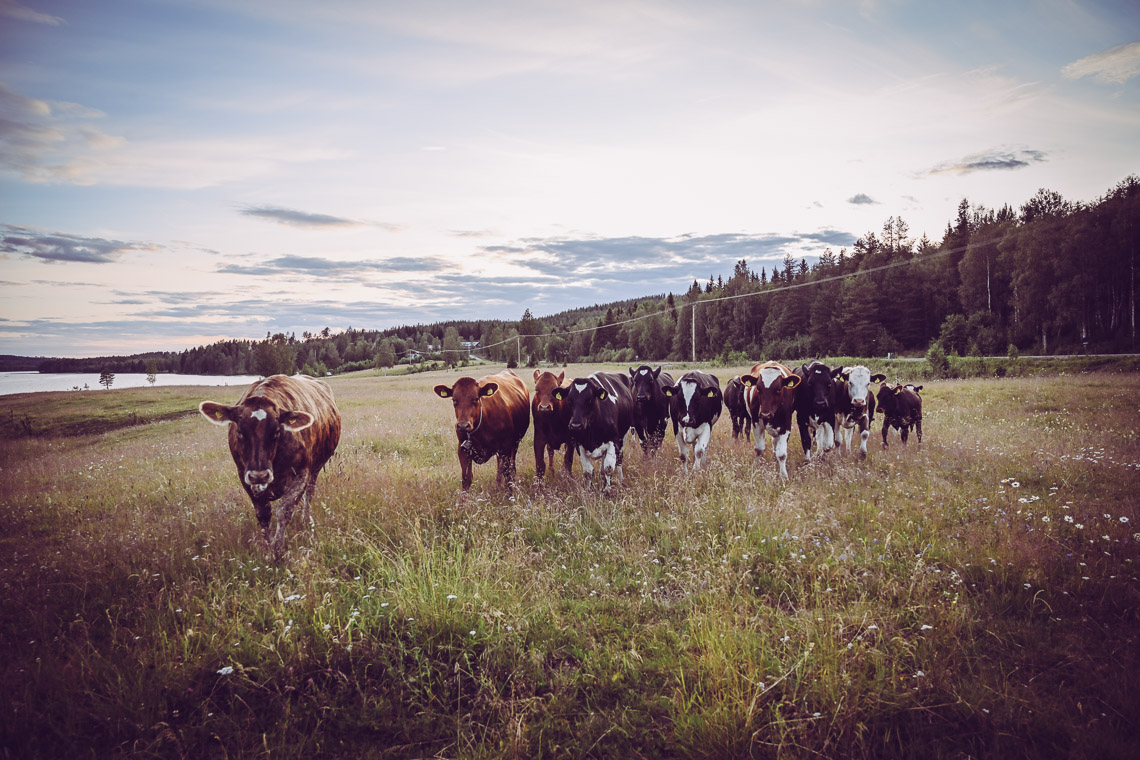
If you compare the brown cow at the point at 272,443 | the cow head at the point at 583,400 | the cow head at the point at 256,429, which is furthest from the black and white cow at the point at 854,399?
the cow head at the point at 256,429

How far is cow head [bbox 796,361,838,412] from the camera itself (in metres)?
11.1

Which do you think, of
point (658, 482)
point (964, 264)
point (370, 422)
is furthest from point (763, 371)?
point (964, 264)

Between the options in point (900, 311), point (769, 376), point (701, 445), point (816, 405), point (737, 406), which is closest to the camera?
point (701, 445)

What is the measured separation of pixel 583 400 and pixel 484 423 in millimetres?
1904

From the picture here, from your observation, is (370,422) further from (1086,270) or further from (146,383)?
(1086,270)

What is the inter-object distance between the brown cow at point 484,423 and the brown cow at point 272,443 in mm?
2235

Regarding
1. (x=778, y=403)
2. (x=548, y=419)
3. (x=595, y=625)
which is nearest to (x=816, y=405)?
(x=778, y=403)

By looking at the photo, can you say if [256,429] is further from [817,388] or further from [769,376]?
[817,388]

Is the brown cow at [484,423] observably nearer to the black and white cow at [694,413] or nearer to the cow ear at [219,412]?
the cow ear at [219,412]

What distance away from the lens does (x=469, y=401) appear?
8.72m

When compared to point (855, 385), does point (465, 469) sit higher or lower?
lower

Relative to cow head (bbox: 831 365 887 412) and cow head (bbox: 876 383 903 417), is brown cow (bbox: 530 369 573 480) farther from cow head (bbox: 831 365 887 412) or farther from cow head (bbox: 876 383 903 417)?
cow head (bbox: 876 383 903 417)

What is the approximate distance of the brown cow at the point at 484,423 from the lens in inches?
342

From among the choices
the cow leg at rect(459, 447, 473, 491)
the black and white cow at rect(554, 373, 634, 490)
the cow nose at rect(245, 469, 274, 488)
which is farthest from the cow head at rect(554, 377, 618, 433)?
the cow nose at rect(245, 469, 274, 488)
